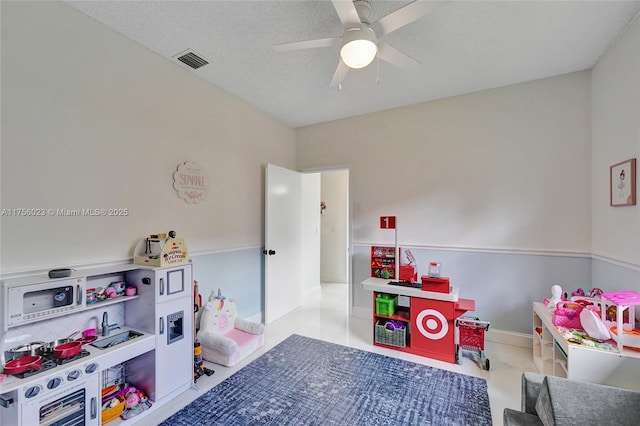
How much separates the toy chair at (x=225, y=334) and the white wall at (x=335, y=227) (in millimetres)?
3037

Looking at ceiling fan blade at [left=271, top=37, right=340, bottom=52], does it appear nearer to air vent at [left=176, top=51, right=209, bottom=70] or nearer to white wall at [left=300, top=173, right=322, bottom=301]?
air vent at [left=176, top=51, right=209, bottom=70]

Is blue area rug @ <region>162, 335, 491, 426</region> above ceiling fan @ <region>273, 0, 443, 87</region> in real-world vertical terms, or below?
below

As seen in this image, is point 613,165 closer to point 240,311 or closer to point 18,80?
point 240,311

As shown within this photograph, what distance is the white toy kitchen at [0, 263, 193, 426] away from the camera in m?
1.41

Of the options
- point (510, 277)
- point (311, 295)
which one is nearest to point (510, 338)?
point (510, 277)

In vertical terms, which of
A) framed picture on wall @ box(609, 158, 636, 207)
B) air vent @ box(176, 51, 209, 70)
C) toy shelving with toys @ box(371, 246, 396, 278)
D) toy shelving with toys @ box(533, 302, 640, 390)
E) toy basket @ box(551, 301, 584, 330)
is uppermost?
air vent @ box(176, 51, 209, 70)

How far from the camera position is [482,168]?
3.03 metres

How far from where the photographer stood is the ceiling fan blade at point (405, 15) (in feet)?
4.55

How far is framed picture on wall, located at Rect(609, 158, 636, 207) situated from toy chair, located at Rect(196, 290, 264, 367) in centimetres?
325

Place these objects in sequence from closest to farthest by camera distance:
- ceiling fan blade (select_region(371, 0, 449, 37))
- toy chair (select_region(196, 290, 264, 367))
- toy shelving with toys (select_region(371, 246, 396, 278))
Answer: ceiling fan blade (select_region(371, 0, 449, 37))
toy chair (select_region(196, 290, 264, 367))
toy shelving with toys (select_region(371, 246, 396, 278))

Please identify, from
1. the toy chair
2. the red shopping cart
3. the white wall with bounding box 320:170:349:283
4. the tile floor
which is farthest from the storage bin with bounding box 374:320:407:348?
the white wall with bounding box 320:170:349:283

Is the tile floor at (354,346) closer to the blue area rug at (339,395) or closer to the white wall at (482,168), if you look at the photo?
the blue area rug at (339,395)

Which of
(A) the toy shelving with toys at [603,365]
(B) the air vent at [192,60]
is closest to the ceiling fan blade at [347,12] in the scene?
(B) the air vent at [192,60]

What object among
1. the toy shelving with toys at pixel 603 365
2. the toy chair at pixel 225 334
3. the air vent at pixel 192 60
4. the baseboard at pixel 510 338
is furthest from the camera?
the baseboard at pixel 510 338
